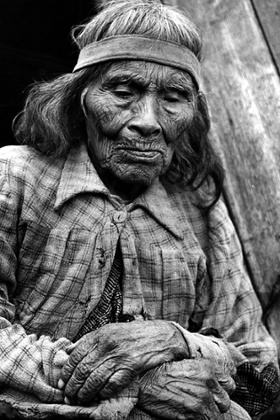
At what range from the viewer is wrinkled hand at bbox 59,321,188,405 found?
2.87 m

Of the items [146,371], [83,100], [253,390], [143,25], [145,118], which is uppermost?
[143,25]

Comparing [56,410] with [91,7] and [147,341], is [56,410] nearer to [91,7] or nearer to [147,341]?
[147,341]

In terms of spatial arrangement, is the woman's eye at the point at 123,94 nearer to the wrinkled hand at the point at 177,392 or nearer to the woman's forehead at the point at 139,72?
the woman's forehead at the point at 139,72

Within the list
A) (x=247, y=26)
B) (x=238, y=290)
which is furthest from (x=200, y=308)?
(x=247, y=26)

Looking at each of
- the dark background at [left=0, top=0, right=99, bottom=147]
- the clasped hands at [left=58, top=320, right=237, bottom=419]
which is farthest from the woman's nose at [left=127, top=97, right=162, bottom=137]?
the dark background at [left=0, top=0, right=99, bottom=147]

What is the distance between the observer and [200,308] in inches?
137

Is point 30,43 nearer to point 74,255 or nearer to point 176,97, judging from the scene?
point 176,97

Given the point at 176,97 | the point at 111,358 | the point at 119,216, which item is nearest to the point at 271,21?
the point at 176,97

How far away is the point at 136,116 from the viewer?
322 cm

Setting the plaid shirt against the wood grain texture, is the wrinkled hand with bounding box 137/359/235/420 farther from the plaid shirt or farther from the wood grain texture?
the wood grain texture

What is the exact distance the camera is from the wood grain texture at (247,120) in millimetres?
Answer: 4023

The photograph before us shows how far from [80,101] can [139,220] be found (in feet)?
1.33

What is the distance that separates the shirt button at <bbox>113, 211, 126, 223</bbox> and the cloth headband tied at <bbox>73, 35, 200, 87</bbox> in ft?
1.49

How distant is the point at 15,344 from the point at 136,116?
2.47 feet
